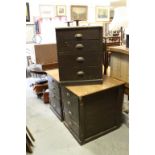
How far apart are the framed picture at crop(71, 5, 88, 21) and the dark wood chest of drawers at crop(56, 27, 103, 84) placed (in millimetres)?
2716

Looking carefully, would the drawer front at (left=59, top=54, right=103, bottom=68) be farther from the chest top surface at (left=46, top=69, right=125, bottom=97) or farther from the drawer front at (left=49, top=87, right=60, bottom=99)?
the drawer front at (left=49, top=87, right=60, bottom=99)

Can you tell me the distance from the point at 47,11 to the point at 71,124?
9.62 feet

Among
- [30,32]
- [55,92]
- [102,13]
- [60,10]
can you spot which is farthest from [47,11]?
[55,92]

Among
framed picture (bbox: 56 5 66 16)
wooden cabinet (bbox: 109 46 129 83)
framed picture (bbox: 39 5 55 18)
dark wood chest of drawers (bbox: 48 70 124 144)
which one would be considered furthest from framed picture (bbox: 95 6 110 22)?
dark wood chest of drawers (bbox: 48 70 124 144)

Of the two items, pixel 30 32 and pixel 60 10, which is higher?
pixel 60 10

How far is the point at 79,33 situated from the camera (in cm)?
196

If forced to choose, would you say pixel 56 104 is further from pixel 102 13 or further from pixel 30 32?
pixel 102 13

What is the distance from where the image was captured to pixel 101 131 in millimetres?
2186

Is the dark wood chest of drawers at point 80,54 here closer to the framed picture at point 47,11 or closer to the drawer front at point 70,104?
the drawer front at point 70,104

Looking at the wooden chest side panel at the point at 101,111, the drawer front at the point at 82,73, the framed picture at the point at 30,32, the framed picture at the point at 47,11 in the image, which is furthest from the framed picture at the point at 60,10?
the wooden chest side panel at the point at 101,111

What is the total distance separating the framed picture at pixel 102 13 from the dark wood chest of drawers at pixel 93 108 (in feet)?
9.62

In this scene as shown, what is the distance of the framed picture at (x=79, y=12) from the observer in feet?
14.7
